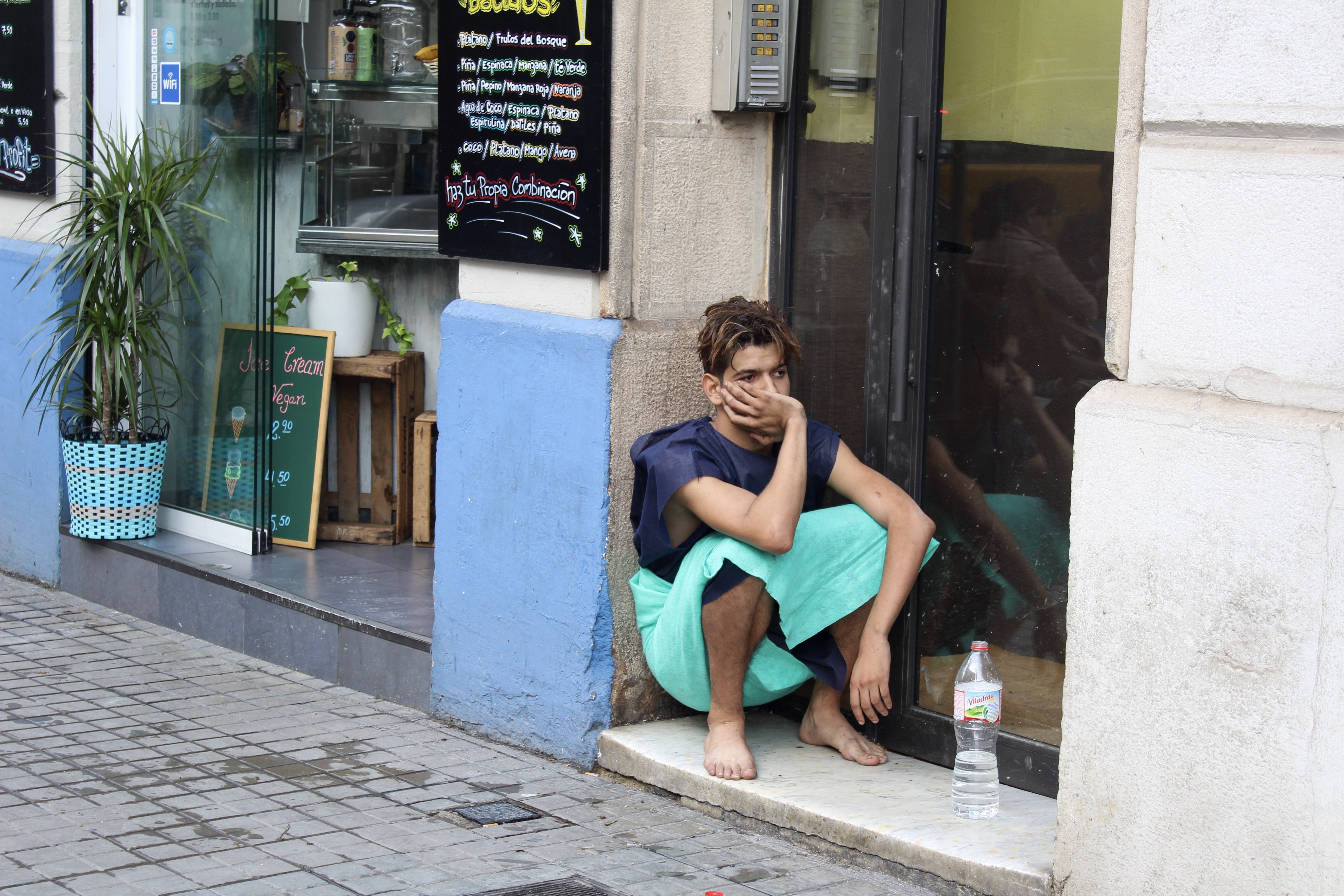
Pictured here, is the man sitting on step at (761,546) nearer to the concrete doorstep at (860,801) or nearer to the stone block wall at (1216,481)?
the concrete doorstep at (860,801)

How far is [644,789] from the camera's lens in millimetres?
4523

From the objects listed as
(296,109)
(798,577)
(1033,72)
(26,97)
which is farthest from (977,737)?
(26,97)

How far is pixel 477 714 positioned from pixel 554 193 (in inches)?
66.3

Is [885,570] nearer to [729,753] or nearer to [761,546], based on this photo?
[761,546]

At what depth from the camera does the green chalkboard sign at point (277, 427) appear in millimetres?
6688

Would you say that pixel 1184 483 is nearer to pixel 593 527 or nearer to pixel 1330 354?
pixel 1330 354

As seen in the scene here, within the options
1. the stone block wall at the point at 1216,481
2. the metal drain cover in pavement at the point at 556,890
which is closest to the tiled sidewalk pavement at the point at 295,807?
the metal drain cover in pavement at the point at 556,890

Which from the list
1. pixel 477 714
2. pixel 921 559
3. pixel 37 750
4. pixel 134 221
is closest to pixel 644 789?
pixel 477 714

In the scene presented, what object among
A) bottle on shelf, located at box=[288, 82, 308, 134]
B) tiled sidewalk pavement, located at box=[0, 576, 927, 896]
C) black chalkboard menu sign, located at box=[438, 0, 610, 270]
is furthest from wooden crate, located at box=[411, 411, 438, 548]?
black chalkboard menu sign, located at box=[438, 0, 610, 270]

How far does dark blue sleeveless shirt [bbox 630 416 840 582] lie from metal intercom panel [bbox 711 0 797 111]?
981 mm

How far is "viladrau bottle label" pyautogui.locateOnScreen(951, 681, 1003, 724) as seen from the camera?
3.92 metres

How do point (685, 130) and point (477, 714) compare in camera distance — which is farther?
point (477, 714)

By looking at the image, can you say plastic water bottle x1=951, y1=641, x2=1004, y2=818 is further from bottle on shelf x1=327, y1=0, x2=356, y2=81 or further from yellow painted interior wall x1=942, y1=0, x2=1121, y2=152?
bottle on shelf x1=327, y1=0, x2=356, y2=81

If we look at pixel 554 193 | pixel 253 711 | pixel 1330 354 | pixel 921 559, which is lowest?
pixel 253 711
